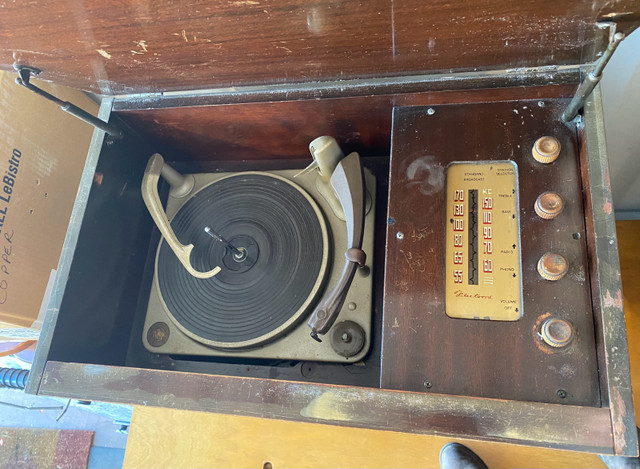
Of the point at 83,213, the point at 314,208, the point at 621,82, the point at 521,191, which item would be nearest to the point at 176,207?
the point at 83,213

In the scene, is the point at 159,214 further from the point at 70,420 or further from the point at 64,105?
the point at 70,420

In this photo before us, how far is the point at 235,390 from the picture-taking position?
71 cm

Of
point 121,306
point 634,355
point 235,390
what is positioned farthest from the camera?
point 634,355

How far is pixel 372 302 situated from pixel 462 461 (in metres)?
0.37

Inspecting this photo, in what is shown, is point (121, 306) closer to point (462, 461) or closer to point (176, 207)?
point (176, 207)

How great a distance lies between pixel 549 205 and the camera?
734 millimetres

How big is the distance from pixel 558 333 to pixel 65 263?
824 mm

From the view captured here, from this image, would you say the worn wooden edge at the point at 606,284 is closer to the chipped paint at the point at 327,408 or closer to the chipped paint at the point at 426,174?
the chipped paint at the point at 426,174

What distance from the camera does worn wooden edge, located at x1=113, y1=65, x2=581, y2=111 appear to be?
0.80m

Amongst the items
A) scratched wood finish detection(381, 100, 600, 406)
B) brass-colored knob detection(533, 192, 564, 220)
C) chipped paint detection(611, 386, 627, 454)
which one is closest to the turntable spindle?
scratched wood finish detection(381, 100, 600, 406)

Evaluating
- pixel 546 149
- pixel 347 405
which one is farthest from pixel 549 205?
pixel 347 405

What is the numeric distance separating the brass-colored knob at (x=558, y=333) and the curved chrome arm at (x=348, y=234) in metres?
0.31

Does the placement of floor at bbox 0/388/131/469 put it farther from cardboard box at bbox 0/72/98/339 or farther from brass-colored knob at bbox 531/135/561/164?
brass-colored knob at bbox 531/135/561/164

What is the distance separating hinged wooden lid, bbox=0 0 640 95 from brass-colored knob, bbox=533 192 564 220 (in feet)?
0.74
